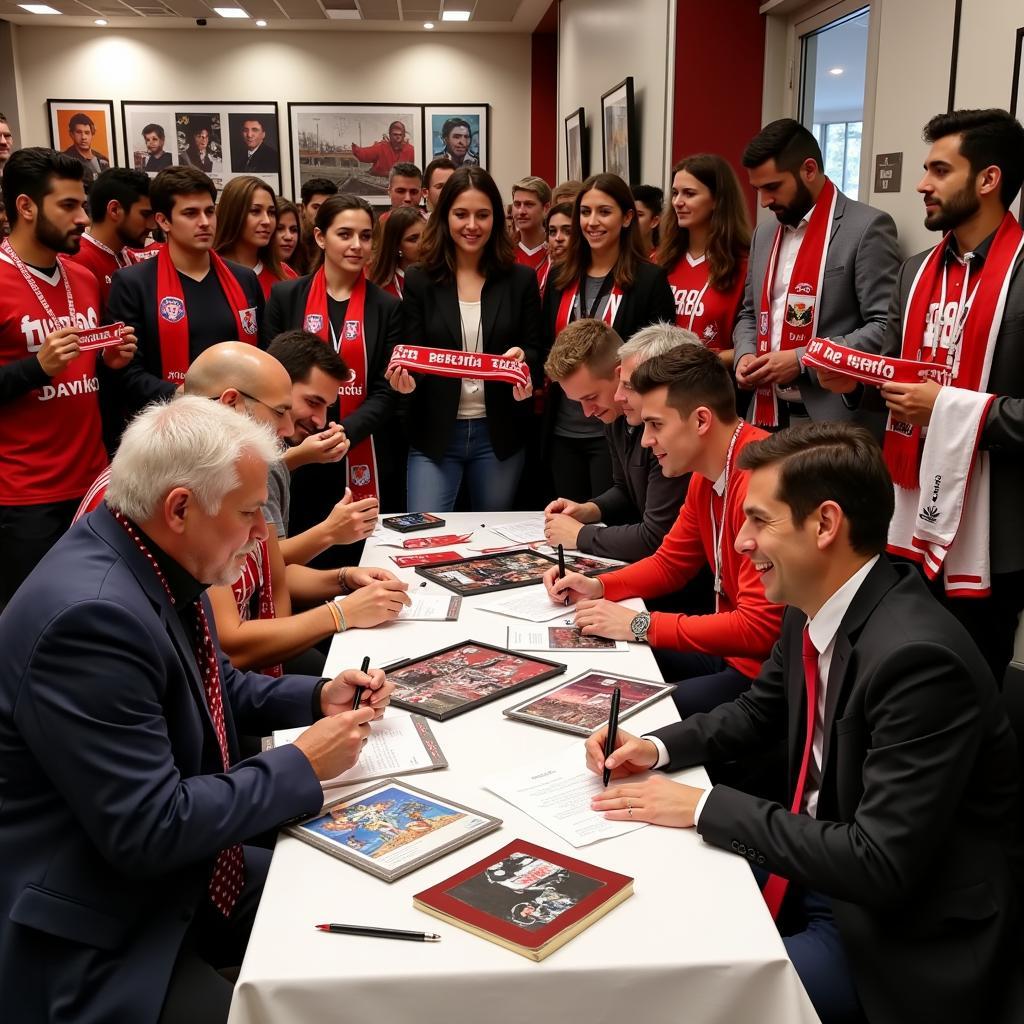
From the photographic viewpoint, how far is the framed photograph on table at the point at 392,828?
1.54m

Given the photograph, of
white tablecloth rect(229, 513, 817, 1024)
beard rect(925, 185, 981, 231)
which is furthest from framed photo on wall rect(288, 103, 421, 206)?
white tablecloth rect(229, 513, 817, 1024)

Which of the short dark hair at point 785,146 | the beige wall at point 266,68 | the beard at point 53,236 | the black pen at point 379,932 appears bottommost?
the black pen at point 379,932

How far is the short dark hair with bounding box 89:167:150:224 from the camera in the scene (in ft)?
15.3

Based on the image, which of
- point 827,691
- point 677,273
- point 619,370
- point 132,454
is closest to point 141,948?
point 132,454

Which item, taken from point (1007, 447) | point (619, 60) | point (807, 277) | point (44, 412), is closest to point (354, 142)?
point (619, 60)

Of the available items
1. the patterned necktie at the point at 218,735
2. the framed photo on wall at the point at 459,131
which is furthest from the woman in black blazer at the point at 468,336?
the framed photo on wall at the point at 459,131

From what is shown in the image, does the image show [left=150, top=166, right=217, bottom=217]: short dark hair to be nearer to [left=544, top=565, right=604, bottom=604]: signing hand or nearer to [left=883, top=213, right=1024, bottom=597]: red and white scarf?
[left=544, top=565, right=604, bottom=604]: signing hand

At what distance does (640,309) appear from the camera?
169 inches

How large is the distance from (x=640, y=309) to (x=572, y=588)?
1.87m

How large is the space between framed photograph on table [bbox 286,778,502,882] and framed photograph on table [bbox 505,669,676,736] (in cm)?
35

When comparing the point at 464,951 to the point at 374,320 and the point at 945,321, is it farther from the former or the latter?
the point at 374,320

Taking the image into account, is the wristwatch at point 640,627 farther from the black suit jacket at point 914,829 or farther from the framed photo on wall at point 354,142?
the framed photo on wall at point 354,142

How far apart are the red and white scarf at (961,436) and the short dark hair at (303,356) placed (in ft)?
6.06

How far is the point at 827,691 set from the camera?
5.81 feet
